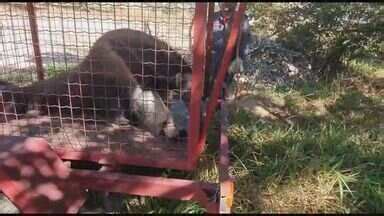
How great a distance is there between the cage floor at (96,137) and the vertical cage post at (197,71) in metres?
0.22

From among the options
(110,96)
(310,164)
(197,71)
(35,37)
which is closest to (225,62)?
(197,71)

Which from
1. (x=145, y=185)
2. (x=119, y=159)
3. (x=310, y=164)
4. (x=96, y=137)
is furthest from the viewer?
(x=310, y=164)

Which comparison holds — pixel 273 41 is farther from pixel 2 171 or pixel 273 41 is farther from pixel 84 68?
pixel 2 171

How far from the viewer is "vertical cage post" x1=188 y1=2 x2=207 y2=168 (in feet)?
7.82

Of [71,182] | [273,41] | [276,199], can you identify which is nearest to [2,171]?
[71,182]

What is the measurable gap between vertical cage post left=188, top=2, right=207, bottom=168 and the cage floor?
0.22 meters

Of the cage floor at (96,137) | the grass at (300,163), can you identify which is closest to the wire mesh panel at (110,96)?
the cage floor at (96,137)

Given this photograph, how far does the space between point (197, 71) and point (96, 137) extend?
99cm

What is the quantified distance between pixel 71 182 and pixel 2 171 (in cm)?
39

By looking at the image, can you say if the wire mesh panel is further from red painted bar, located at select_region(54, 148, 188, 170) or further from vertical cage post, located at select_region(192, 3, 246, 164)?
vertical cage post, located at select_region(192, 3, 246, 164)

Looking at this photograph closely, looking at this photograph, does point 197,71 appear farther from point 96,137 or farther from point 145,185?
point 96,137

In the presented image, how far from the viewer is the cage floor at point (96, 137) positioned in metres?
2.91

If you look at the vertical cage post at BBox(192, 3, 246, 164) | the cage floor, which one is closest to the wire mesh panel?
the cage floor

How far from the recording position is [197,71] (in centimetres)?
250
